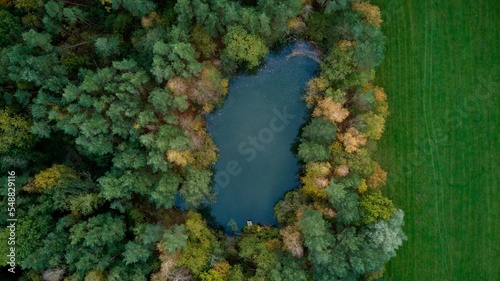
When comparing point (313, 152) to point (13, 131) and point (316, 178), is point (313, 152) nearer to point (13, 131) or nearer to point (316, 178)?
point (316, 178)

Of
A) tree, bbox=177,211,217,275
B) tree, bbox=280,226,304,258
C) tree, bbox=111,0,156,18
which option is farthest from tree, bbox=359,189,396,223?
tree, bbox=111,0,156,18

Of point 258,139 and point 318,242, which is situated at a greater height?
point 258,139

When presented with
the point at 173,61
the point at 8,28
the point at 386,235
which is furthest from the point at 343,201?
the point at 8,28

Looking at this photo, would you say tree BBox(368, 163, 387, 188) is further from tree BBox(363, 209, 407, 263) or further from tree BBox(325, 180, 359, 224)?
tree BBox(363, 209, 407, 263)

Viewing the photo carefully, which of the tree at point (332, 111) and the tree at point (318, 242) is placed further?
the tree at point (332, 111)

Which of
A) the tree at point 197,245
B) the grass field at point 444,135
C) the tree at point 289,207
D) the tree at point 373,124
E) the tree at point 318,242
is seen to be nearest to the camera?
the tree at point 318,242

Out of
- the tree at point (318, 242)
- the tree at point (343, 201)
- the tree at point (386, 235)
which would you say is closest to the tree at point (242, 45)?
the tree at point (343, 201)

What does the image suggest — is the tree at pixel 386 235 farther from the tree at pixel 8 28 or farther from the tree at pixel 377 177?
the tree at pixel 8 28

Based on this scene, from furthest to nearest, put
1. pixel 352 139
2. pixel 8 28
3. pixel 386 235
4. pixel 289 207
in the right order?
pixel 289 207
pixel 8 28
pixel 352 139
pixel 386 235
